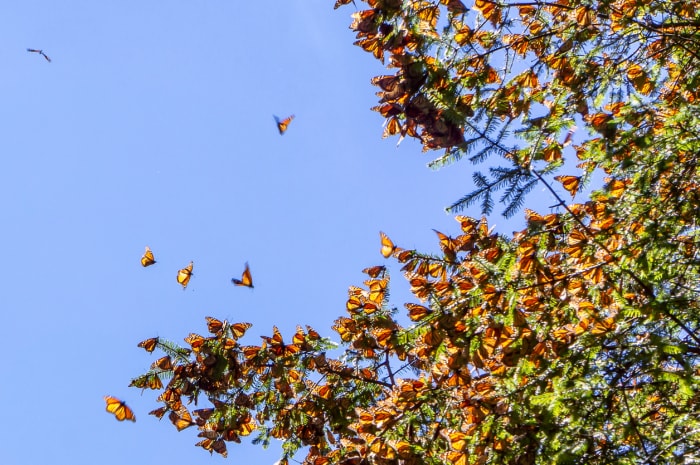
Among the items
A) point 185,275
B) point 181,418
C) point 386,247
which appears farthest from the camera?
point 185,275

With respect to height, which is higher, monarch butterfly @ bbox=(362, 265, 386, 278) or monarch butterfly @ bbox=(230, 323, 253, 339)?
monarch butterfly @ bbox=(362, 265, 386, 278)

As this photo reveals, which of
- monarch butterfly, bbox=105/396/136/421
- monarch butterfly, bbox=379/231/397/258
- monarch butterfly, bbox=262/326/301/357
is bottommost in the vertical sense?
monarch butterfly, bbox=105/396/136/421

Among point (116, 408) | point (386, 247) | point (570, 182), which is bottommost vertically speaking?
point (116, 408)

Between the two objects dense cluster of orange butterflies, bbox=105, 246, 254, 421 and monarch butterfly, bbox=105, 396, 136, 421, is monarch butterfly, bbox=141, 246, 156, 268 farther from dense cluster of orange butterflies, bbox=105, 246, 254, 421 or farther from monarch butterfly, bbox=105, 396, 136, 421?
monarch butterfly, bbox=105, 396, 136, 421

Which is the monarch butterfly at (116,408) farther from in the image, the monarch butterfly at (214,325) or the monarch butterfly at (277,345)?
the monarch butterfly at (277,345)

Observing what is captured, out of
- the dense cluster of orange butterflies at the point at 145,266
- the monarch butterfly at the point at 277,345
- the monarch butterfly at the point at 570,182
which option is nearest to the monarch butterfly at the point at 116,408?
the dense cluster of orange butterflies at the point at 145,266

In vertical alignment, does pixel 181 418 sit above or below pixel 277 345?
below

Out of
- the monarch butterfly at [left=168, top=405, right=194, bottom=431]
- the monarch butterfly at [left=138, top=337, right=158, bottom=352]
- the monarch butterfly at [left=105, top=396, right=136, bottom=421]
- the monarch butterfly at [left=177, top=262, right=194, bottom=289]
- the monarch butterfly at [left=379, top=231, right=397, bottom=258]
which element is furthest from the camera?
the monarch butterfly at [left=177, top=262, right=194, bottom=289]

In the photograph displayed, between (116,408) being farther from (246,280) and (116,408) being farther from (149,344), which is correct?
(246,280)

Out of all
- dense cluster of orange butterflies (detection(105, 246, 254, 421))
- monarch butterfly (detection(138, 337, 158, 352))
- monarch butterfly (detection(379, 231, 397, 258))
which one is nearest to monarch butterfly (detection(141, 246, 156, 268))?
dense cluster of orange butterflies (detection(105, 246, 254, 421))

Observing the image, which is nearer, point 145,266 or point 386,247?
point 386,247

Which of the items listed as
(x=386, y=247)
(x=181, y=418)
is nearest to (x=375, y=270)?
(x=386, y=247)

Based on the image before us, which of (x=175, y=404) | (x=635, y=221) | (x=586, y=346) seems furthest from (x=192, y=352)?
(x=635, y=221)

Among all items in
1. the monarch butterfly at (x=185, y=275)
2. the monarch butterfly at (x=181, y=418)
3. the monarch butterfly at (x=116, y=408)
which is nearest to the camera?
the monarch butterfly at (x=116, y=408)
